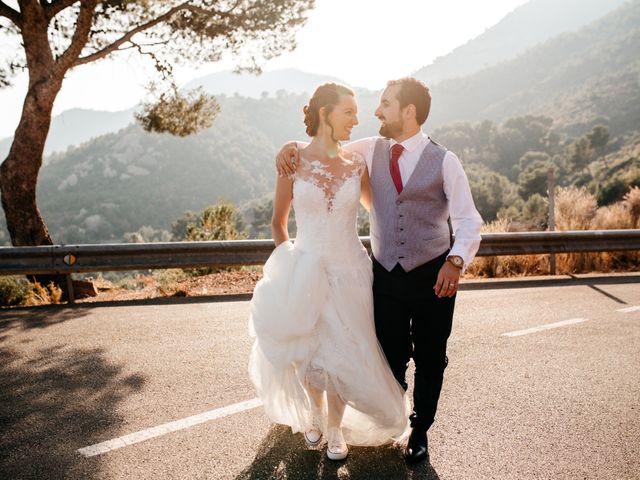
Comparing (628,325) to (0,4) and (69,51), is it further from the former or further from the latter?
(0,4)

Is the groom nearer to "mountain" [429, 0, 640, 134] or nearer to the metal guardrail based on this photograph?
the metal guardrail

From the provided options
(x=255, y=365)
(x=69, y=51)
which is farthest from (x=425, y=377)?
(x=69, y=51)

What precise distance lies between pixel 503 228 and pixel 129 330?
759 cm

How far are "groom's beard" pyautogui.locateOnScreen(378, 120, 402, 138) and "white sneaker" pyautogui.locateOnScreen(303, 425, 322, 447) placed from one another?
1809 millimetres

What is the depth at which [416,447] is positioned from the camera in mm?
3117

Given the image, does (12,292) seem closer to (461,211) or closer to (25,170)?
(25,170)

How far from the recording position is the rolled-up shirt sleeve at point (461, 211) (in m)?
3.03

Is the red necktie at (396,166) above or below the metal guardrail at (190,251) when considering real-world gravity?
above

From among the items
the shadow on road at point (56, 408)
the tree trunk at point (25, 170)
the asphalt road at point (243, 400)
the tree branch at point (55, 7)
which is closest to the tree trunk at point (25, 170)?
the tree trunk at point (25, 170)

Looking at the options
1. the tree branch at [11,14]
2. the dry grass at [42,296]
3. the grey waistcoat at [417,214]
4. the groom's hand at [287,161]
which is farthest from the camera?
the tree branch at [11,14]

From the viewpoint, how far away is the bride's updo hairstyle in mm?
3168

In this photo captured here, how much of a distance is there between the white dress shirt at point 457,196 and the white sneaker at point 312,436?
1319mm

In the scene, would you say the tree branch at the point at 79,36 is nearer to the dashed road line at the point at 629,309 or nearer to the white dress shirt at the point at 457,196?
the white dress shirt at the point at 457,196

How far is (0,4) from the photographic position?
352 inches
